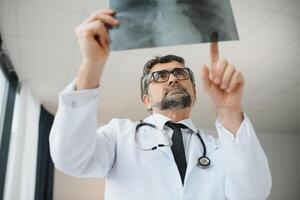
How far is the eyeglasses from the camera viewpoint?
4.58ft

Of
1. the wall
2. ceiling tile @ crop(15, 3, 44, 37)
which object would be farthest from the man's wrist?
the wall

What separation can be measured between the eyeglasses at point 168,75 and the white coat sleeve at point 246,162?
446 mm

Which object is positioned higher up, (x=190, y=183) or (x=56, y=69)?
(x=56, y=69)

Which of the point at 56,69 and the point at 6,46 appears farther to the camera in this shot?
the point at 56,69

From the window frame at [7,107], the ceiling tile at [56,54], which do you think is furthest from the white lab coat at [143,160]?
the window frame at [7,107]

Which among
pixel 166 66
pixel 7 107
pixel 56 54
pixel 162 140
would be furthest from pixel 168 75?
pixel 7 107

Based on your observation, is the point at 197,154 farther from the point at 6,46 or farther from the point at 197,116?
the point at 197,116

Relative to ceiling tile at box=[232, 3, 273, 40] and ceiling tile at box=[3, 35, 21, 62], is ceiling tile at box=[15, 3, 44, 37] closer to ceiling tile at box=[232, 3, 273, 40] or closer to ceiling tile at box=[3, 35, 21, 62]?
ceiling tile at box=[3, 35, 21, 62]

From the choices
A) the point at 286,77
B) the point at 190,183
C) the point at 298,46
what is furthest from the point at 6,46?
the point at 286,77

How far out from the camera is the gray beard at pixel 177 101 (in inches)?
52.7

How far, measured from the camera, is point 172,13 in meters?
0.97

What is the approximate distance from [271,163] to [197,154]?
22.0ft

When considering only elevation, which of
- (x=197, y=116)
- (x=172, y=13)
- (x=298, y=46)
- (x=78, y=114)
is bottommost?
(x=78, y=114)

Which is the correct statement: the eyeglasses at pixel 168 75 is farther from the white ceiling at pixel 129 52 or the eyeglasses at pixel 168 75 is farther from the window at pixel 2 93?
the window at pixel 2 93
